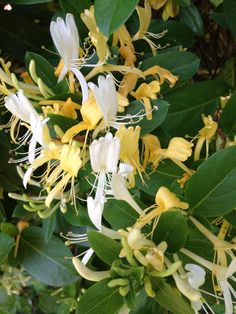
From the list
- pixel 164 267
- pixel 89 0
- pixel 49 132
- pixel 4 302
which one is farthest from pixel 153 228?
pixel 4 302

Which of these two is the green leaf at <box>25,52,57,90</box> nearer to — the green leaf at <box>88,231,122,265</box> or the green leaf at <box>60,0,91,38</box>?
the green leaf at <box>60,0,91,38</box>

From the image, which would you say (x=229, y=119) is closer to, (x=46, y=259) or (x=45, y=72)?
(x=45, y=72)

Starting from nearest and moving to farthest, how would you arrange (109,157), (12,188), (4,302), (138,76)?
(109,157)
(138,76)
(12,188)
(4,302)

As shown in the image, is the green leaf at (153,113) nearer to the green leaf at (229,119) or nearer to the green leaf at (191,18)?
the green leaf at (229,119)

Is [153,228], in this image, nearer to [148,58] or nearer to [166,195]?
[166,195]

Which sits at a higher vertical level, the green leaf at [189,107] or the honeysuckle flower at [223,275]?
the green leaf at [189,107]

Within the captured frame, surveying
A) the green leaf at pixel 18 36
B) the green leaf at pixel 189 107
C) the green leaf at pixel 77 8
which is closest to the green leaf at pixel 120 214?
the green leaf at pixel 189 107

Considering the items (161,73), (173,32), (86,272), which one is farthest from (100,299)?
(173,32)
